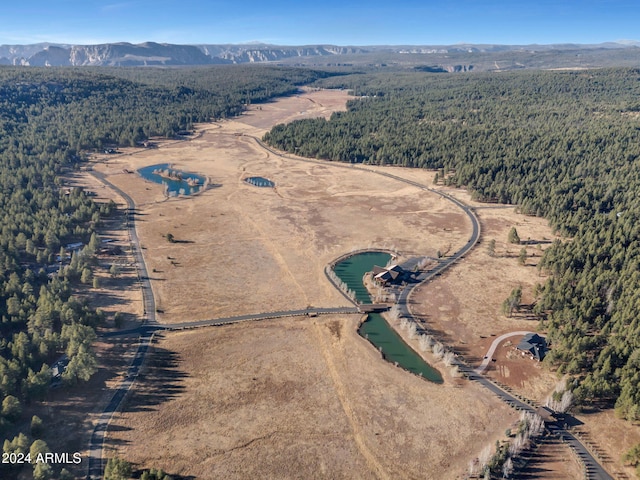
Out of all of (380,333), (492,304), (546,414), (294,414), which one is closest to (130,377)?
(294,414)

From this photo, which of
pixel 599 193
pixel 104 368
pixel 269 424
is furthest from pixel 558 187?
pixel 104 368

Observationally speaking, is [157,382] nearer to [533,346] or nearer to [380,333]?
[380,333]

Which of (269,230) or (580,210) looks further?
(580,210)

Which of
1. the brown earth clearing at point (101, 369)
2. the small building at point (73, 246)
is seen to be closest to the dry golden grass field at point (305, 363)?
the brown earth clearing at point (101, 369)

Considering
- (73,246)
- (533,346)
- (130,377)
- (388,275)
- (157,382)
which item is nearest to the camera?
(157,382)

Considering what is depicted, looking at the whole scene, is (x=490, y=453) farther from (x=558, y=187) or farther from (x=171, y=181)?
(x=171, y=181)

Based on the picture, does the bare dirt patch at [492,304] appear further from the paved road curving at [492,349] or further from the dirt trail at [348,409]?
the dirt trail at [348,409]

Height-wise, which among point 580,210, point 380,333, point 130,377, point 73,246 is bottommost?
point 380,333
